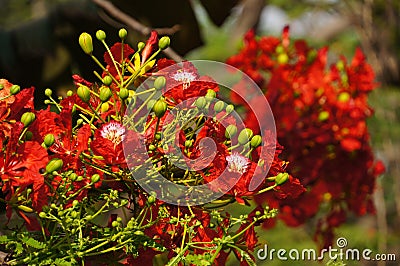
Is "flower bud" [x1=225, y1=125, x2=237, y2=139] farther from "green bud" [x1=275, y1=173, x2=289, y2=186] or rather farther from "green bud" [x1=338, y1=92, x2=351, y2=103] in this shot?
"green bud" [x1=338, y1=92, x2=351, y2=103]

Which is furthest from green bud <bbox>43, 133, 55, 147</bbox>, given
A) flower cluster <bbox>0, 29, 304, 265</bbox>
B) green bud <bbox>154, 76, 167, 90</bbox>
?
green bud <bbox>154, 76, 167, 90</bbox>

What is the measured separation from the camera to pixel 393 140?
12.6 feet

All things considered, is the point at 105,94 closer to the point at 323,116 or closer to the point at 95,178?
the point at 95,178

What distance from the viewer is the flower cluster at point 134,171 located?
0.58 metres

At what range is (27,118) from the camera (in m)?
0.59

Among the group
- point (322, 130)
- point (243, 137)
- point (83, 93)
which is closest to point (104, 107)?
point (83, 93)

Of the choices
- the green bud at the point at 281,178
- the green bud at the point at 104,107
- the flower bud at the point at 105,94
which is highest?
the flower bud at the point at 105,94

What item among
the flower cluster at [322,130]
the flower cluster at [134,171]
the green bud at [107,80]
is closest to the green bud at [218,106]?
the flower cluster at [134,171]

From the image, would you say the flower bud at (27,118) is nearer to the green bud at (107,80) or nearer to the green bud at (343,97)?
the green bud at (107,80)

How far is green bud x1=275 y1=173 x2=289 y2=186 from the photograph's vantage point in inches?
24.4

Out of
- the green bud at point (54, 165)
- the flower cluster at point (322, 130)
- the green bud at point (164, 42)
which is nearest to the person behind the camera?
the green bud at point (54, 165)

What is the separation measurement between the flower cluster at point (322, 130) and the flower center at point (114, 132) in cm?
75

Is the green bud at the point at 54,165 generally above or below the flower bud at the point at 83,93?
below

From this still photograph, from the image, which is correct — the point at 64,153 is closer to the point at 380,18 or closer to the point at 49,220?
the point at 49,220
